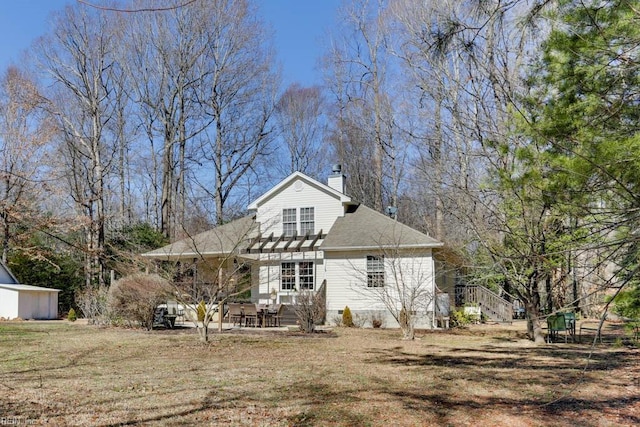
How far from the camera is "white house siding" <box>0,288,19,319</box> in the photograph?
21.9 m

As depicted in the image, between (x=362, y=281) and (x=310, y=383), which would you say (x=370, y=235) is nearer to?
(x=362, y=281)

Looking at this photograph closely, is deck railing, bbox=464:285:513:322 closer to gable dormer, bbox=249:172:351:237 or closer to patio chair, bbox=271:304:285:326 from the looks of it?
gable dormer, bbox=249:172:351:237

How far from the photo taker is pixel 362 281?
20.1 meters

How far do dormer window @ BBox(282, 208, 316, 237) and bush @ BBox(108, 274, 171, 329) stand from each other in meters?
6.75

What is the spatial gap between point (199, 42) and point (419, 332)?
2097 cm

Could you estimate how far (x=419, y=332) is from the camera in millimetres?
17859

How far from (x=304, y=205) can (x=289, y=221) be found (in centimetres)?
95

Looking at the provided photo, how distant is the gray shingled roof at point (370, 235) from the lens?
19.0m

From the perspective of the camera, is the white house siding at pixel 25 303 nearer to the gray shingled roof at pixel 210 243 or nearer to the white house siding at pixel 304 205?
the gray shingled roof at pixel 210 243

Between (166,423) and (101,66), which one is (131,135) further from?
(166,423)

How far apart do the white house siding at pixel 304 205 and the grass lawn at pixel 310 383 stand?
338 inches

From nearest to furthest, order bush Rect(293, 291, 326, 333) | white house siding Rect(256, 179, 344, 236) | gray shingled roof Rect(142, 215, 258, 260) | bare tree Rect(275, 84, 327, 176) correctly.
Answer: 1. bush Rect(293, 291, 326, 333)
2. gray shingled roof Rect(142, 215, 258, 260)
3. white house siding Rect(256, 179, 344, 236)
4. bare tree Rect(275, 84, 327, 176)

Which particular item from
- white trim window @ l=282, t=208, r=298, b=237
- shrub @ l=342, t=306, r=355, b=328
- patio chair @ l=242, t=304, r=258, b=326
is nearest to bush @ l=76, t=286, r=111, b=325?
patio chair @ l=242, t=304, r=258, b=326

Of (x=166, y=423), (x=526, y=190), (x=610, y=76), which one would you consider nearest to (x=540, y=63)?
(x=610, y=76)
